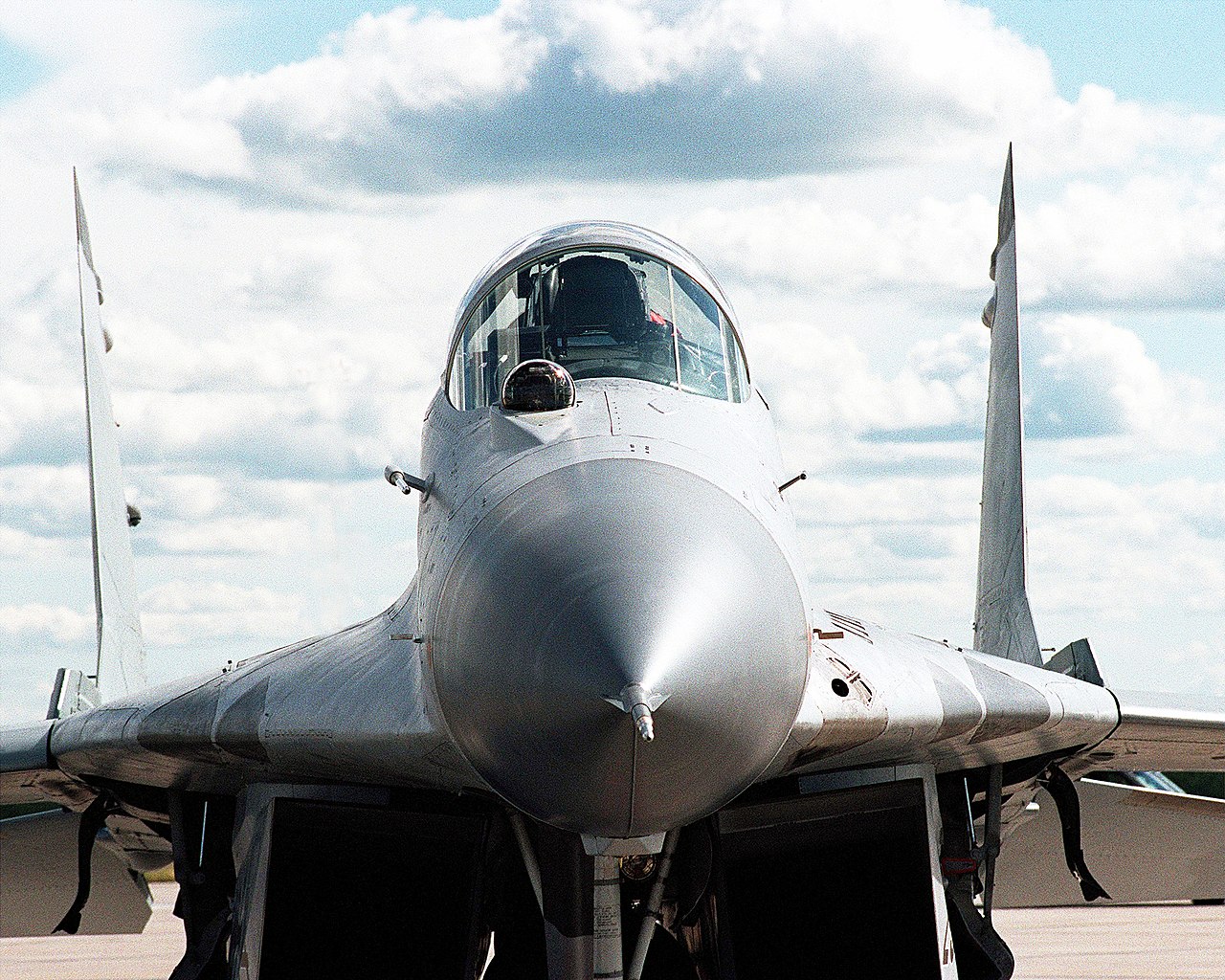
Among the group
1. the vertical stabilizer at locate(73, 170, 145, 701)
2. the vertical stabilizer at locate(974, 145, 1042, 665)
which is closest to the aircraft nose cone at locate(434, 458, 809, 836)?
the vertical stabilizer at locate(974, 145, 1042, 665)

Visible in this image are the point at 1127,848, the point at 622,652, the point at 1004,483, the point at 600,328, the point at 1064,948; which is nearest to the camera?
the point at 622,652

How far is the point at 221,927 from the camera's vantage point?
725cm

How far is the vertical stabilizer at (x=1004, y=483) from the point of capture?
10773 mm

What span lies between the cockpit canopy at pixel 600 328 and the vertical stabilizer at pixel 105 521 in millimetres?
5566

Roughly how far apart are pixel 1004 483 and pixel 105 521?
6519 mm

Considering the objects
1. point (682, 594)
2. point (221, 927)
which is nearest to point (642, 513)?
point (682, 594)

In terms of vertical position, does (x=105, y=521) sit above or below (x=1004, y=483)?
below

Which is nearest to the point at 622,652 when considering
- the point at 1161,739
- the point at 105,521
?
the point at 1161,739

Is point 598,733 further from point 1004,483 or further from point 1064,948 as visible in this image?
point 1064,948

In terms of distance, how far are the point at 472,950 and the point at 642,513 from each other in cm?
264

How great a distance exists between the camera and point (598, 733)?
3.95 m

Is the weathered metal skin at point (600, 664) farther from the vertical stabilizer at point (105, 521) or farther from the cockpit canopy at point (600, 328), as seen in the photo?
the vertical stabilizer at point (105, 521)

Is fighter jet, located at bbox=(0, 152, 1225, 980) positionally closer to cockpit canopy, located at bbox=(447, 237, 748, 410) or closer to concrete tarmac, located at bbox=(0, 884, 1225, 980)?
cockpit canopy, located at bbox=(447, 237, 748, 410)

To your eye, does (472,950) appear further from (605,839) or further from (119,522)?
(119,522)
